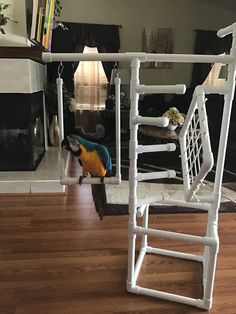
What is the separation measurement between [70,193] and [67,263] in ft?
3.63

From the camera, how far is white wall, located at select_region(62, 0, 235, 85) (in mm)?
5051

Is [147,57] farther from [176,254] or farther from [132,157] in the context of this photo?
[176,254]

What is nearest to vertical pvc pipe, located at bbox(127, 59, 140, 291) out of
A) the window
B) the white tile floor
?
the white tile floor

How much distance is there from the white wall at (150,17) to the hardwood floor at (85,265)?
3.71m

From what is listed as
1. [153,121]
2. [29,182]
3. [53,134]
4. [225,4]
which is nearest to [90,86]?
[53,134]

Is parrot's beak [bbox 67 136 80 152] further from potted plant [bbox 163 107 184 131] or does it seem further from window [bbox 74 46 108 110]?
window [bbox 74 46 108 110]

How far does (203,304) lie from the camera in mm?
1443

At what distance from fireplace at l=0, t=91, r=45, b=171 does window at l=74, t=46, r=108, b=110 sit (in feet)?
7.35

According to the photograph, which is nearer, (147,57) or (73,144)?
(147,57)

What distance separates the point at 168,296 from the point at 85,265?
52cm

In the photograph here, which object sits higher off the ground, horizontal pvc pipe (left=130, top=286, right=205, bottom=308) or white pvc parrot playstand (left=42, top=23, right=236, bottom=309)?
white pvc parrot playstand (left=42, top=23, right=236, bottom=309)

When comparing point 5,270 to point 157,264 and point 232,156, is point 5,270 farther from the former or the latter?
point 232,156

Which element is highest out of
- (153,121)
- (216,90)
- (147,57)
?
(147,57)

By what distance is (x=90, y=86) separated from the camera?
17.5 feet
